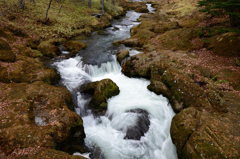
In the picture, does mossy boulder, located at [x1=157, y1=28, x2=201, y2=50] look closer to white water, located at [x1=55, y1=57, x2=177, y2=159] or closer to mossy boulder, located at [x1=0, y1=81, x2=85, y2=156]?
white water, located at [x1=55, y1=57, x2=177, y2=159]

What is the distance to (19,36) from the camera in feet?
44.4

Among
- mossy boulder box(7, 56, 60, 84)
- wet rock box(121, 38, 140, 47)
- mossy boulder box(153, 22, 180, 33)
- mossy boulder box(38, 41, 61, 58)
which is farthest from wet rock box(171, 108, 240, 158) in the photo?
mossy boulder box(153, 22, 180, 33)

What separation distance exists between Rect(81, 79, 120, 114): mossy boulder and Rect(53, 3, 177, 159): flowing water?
1.38 ft

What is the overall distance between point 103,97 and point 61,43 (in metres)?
11.8

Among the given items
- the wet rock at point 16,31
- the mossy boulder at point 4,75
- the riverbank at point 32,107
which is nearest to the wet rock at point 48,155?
the riverbank at point 32,107

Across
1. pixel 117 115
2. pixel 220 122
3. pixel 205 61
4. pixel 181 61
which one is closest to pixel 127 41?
pixel 181 61

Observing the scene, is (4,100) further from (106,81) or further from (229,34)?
(229,34)

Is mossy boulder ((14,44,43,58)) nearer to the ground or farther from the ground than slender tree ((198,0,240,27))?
nearer to the ground

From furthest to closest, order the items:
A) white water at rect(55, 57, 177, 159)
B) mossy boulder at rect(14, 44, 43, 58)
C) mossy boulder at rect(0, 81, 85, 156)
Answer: mossy boulder at rect(14, 44, 43, 58)
white water at rect(55, 57, 177, 159)
mossy boulder at rect(0, 81, 85, 156)

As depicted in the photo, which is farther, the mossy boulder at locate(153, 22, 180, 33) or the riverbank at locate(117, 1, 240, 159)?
the mossy boulder at locate(153, 22, 180, 33)

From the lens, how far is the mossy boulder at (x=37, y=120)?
483cm

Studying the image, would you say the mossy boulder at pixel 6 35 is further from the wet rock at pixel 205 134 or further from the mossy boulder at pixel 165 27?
the mossy boulder at pixel 165 27

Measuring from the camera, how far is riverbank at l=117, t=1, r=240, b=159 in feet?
17.2

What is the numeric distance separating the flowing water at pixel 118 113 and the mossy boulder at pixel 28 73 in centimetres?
126
